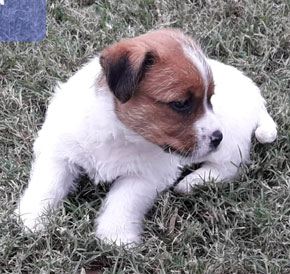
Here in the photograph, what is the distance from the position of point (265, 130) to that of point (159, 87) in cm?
150

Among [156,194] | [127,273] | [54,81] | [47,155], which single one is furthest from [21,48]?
[127,273]

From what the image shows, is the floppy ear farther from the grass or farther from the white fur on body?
the grass

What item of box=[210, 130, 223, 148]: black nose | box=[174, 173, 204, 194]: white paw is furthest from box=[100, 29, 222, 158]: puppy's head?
box=[174, 173, 204, 194]: white paw

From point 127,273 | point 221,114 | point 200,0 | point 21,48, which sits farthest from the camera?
point 200,0

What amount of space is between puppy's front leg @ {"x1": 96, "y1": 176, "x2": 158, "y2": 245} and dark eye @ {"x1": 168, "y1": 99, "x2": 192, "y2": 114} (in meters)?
0.82

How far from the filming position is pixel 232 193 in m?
5.34

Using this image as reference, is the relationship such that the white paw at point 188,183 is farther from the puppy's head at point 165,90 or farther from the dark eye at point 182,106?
the dark eye at point 182,106

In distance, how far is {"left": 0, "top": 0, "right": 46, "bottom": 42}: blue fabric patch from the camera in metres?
7.02

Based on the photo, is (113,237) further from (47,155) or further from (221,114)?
(221,114)

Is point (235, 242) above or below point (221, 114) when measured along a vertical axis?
below

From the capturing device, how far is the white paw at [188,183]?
17.6ft

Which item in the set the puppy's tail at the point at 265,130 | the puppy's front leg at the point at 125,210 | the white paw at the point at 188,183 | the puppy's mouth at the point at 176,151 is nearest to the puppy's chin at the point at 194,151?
the puppy's mouth at the point at 176,151

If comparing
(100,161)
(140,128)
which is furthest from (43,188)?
(140,128)

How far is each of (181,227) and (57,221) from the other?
0.94 metres
